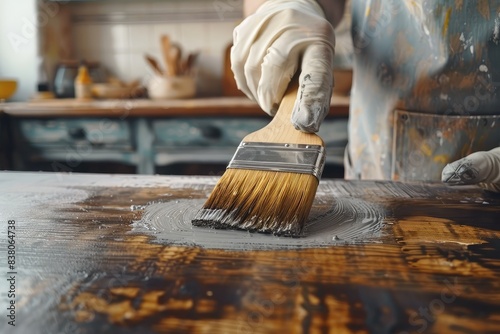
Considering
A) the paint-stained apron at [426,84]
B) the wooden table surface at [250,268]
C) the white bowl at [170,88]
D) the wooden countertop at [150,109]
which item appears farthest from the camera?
the white bowl at [170,88]

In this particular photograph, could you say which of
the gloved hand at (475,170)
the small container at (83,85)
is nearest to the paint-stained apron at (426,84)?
the gloved hand at (475,170)

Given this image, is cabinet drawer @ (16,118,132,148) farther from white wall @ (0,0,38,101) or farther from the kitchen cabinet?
white wall @ (0,0,38,101)

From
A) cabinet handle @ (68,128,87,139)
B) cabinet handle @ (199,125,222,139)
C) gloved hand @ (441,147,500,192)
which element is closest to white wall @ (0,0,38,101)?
cabinet handle @ (68,128,87,139)

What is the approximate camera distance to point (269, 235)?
0.71 m

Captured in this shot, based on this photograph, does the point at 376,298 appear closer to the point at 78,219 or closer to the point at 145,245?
the point at 145,245

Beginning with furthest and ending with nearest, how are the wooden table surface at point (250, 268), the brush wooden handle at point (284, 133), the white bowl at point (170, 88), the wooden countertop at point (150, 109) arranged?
the white bowl at point (170, 88) → the wooden countertop at point (150, 109) → the brush wooden handle at point (284, 133) → the wooden table surface at point (250, 268)

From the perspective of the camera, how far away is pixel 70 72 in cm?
254

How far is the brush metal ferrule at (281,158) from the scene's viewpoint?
2.52 ft

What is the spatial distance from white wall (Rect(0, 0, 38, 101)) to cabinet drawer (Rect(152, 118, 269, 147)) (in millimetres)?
940

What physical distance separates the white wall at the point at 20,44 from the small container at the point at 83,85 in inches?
12.1

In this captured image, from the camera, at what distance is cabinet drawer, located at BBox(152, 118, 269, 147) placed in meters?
2.05

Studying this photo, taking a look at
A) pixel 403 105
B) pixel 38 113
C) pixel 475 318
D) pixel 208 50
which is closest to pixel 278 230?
pixel 475 318

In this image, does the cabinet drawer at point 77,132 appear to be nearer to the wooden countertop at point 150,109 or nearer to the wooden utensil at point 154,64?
the wooden countertop at point 150,109

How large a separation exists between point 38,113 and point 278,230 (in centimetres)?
178
